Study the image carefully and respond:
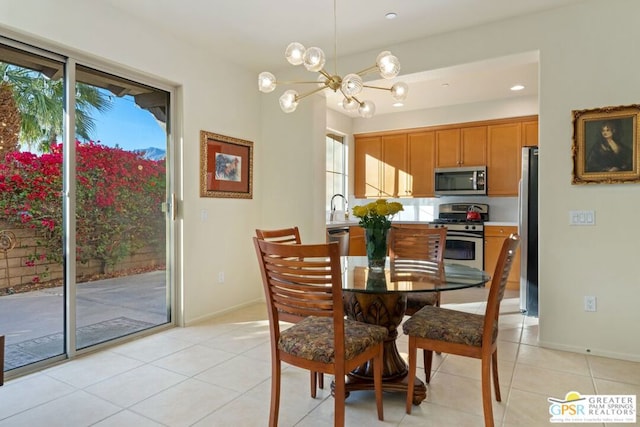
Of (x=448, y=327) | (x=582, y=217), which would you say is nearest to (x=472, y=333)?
(x=448, y=327)

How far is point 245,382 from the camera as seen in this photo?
7.75ft

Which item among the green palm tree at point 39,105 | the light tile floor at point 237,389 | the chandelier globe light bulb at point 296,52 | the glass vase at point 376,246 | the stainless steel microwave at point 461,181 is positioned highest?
the chandelier globe light bulb at point 296,52

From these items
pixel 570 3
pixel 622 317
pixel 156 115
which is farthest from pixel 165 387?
pixel 570 3

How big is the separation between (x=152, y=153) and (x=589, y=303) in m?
3.77

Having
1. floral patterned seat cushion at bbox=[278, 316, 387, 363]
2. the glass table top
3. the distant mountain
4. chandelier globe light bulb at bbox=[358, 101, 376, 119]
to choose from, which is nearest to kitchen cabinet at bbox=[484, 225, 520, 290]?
the glass table top

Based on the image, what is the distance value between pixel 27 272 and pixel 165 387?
1245 mm

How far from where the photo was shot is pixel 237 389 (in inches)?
89.5

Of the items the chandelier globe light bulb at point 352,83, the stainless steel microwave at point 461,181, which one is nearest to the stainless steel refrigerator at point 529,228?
the stainless steel microwave at point 461,181

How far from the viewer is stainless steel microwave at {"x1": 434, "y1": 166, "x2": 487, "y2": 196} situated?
17.2 feet

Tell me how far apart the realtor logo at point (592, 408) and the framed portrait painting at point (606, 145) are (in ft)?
4.88

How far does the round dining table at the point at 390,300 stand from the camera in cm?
199

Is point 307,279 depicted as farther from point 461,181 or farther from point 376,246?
point 461,181

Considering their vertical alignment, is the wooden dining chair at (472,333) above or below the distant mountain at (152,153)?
below

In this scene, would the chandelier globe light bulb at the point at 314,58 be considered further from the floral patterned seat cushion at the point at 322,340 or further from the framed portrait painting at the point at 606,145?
the framed portrait painting at the point at 606,145
